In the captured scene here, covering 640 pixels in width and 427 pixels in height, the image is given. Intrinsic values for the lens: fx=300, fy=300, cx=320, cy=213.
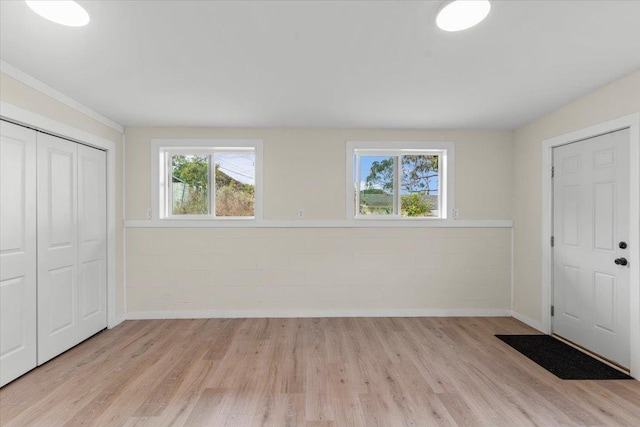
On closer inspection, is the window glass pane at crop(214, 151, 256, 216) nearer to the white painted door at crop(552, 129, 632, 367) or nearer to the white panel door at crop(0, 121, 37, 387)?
the white panel door at crop(0, 121, 37, 387)

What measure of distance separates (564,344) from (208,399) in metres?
3.51

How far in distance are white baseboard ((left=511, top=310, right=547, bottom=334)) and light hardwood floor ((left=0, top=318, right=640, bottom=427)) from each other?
2.06 ft

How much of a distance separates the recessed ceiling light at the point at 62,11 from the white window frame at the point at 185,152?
86.0 inches

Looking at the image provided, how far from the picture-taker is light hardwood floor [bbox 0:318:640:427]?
2.03 m

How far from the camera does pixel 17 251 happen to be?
249 centimetres

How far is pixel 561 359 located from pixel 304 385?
2441mm

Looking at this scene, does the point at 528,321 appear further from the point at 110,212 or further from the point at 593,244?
the point at 110,212

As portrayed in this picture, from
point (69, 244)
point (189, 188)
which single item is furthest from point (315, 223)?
point (69, 244)

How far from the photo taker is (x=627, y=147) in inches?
103

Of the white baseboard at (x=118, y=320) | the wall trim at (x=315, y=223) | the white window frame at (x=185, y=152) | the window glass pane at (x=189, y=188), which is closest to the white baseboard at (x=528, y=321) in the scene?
the wall trim at (x=315, y=223)

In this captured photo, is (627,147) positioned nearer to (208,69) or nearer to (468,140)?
(468,140)

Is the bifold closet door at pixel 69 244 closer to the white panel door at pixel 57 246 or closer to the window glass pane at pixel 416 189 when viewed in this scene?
the white panel door at pixel 57 246

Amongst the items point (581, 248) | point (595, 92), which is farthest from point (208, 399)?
point (595, 92)

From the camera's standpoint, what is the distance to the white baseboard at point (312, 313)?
155 inches
